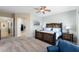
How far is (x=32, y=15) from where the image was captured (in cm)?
964

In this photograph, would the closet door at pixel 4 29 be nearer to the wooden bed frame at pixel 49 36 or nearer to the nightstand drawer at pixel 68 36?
the wooden bed frame at pixel 49 36

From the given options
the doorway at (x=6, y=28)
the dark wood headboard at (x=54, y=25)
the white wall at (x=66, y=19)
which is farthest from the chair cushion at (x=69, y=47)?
the doorway at (x=6, y=28)

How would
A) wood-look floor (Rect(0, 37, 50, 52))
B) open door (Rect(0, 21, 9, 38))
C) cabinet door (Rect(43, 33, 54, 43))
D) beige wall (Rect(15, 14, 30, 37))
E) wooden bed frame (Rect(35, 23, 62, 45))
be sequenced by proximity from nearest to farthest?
wood-look floor (Rect(0, 37, 50, 52))
wooden bed frame (Rect(35, 23, 62, 45))
cabinet door (Rect(43, 33, 54, 43))
beige wall (Rect(15, 14, 30, 37))
open door (Rect(0, 21, 9, 38))

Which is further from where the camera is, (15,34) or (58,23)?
→ (15,34)

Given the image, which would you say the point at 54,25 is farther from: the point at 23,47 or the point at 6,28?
the point at 6,28

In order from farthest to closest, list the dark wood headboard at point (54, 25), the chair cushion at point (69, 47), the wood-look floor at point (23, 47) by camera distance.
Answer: the dark wood headboard at point (54, 25), the wood-look floor at point (23, 47), the chair cushion at point (69, 47)

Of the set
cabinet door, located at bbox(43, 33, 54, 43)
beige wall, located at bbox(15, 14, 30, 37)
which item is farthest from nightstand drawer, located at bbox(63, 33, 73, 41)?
beige wall, located at bbox(15, 14, 30, 37)

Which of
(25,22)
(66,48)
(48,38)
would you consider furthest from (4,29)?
(66,48)

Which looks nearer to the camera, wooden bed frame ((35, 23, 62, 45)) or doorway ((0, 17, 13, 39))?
wooden bed frame ((35, 23, 62, 45))

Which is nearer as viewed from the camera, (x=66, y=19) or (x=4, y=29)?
(x=66, y=19)

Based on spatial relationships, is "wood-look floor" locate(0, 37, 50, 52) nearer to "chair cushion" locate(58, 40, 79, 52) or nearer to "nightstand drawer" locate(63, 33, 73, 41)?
"chair cushion" locate(58, 40, 79, 52)
